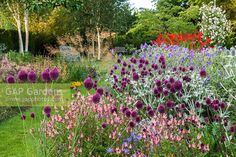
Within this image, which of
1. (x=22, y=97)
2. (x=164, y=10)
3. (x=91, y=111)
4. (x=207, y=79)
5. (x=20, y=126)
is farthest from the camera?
(x=164, y=10)

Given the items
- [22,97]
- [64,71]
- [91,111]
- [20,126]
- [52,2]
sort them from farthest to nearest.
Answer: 1. [64,71]
2. [22,97]
3. [20,126]
4. [52,2]
5. [91,111]

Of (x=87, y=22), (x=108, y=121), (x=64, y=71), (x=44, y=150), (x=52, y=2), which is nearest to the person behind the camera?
(x=44, y=150)

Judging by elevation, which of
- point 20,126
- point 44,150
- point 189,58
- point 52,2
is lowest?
point 20,126

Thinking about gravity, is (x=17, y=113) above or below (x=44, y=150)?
below

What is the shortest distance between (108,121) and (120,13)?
95.7ft

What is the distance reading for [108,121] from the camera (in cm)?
365

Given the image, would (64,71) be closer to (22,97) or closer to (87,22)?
(22,97)

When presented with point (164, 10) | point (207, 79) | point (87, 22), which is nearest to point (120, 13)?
point (87, 22)

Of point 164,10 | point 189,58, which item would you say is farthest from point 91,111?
point 164,10

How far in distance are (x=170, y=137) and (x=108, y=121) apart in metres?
0.66

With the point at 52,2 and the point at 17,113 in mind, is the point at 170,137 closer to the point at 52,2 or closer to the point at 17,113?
the point at 52,2

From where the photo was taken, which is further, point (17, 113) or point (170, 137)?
point (17, 113)

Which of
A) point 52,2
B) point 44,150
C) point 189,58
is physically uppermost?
point 52,2

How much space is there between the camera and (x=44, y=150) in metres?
3.08
